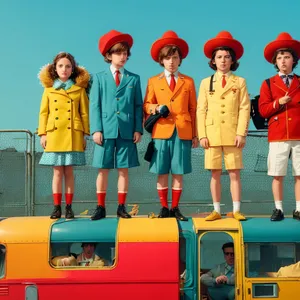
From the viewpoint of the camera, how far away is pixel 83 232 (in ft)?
17.9

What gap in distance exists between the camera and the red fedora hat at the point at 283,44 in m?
6.18

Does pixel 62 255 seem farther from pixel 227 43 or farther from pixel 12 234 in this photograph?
pixel 227 43

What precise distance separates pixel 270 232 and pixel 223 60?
84.6 inches

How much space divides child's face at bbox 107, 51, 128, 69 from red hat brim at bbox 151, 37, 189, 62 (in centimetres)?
38

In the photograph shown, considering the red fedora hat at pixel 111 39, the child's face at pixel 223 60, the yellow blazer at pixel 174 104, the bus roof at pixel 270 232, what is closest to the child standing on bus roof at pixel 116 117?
the red fedora hat at pixel 111 39

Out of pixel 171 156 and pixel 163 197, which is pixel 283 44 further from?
pixel 163 197

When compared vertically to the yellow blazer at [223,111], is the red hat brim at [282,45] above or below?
above

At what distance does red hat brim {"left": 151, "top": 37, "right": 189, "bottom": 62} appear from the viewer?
6273mm

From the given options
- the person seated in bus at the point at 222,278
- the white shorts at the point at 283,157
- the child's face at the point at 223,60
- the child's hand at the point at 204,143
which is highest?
the child's face at the point at 223,60

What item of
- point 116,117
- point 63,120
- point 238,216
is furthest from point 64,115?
point 238,216

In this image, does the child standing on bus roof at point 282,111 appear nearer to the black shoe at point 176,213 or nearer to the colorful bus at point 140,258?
the colorful bus at point 140,258

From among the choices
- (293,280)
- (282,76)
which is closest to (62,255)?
(293,280)

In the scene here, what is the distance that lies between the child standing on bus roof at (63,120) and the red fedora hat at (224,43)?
1568 mm

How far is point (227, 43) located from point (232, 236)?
2358 millimetres
